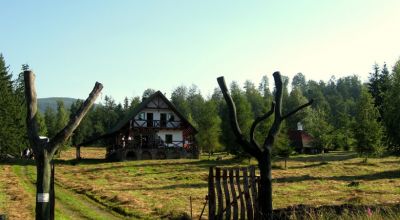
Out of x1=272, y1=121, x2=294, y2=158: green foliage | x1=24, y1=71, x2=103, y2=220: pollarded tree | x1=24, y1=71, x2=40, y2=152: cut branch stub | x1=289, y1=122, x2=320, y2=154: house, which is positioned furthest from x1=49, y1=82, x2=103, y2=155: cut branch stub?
x1=289, y1=122, x2=320, y2=154: house

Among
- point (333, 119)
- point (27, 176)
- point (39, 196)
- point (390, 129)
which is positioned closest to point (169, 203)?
point (39, 196)

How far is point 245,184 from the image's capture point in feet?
39.3

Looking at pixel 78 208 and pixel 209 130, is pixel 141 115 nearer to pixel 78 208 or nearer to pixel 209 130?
pixel 209 130

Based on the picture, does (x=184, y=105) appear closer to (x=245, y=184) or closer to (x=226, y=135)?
(x=226, y=135)

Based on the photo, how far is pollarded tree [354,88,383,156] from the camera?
1795 inches

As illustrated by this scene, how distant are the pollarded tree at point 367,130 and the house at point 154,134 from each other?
1877 centimetres

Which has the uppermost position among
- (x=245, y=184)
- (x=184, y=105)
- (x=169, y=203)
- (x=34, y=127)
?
(x=184, y=105)

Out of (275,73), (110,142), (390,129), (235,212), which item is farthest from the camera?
(110,142)

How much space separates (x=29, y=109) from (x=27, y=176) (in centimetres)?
2482

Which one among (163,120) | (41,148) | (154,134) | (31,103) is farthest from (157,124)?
(41,148)

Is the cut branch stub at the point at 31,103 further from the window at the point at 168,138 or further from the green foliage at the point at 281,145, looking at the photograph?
the window at the point at 168,138

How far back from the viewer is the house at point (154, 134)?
50.1 meters

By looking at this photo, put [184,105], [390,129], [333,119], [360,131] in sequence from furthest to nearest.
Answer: [184,105] < [333,119] < [360,131] < [390,129]

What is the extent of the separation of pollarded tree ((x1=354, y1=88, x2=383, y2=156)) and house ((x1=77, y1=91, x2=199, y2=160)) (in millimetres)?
18771
